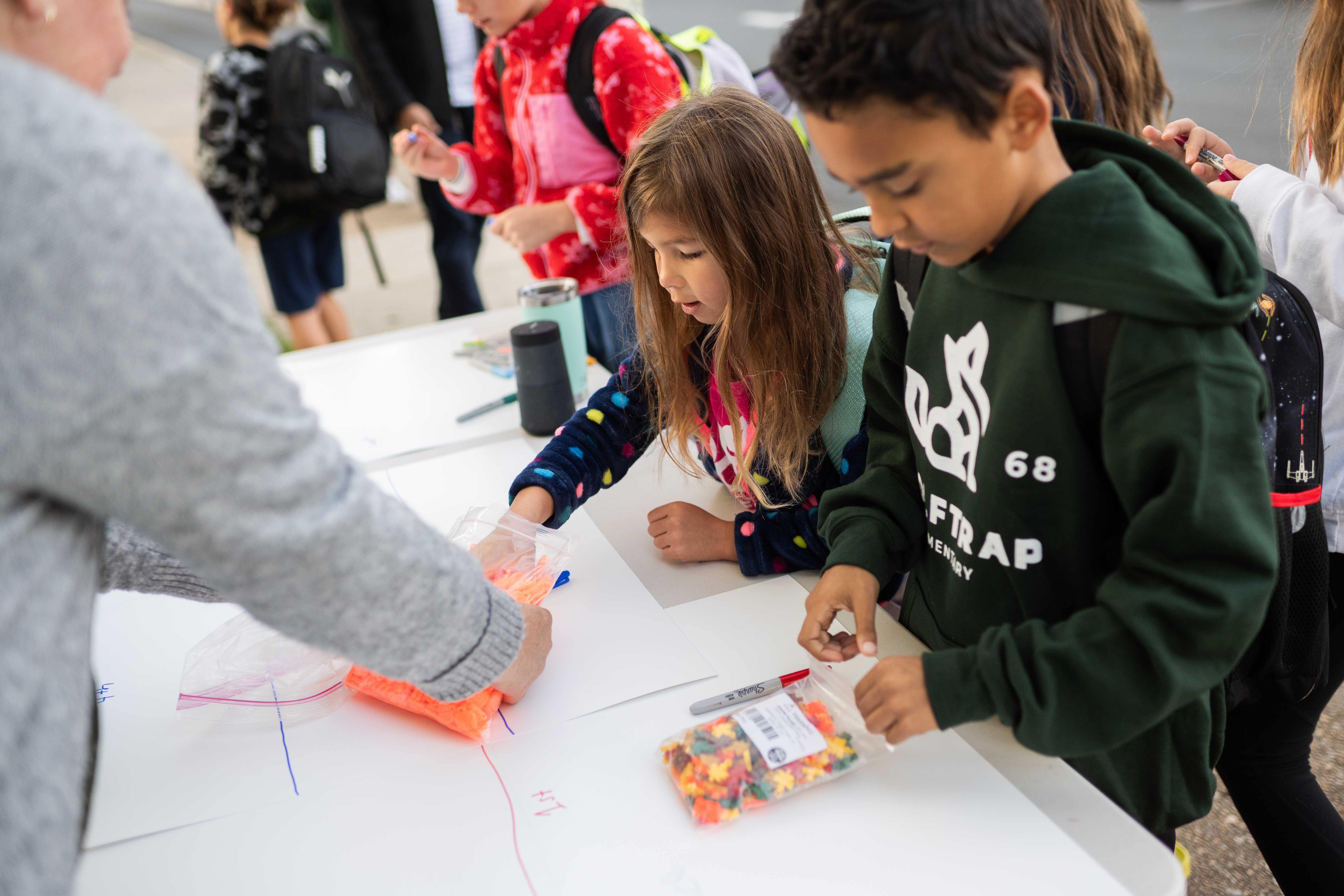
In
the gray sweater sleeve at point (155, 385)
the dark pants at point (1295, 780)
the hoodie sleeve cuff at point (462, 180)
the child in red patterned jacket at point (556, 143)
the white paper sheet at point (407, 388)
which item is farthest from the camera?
the hoodie sleeve cuff at point (462, 180)

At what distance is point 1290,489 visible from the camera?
2.87ft

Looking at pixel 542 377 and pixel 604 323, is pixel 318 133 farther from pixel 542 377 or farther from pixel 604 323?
pixel 542 377

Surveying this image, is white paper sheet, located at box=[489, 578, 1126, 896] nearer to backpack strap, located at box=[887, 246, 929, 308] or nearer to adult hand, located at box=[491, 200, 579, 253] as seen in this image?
backpack strap, located at box=[887, 246, 929, 308]

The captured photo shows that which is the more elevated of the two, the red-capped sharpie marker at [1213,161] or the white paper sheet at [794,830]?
the red-capped sharpie marker at [1213,161]

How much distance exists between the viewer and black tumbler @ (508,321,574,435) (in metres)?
1.54

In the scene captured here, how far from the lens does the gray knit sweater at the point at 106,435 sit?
0.48 metres

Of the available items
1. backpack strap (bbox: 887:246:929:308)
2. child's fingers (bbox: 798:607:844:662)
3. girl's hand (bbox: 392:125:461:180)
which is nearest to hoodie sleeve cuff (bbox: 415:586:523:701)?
child's fingers (bbox: 798:607:844:662)

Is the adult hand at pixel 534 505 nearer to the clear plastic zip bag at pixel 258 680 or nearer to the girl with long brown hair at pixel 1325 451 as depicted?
the clear plastic zip bag at pixel 258 680

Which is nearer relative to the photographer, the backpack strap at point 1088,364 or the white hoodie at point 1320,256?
the backpack strap at point 1088,364

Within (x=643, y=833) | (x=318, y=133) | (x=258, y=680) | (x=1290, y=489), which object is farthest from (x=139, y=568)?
(x=318, y=133)

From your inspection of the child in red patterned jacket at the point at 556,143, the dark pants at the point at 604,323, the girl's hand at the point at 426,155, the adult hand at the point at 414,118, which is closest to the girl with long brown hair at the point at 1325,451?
the child in red patterned jacket at the point at 556,143

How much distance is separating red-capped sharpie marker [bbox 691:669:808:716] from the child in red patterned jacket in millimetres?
925

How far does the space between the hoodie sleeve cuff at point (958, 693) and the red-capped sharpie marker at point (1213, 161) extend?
2.82 feet

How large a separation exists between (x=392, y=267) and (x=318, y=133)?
234 centimetres
